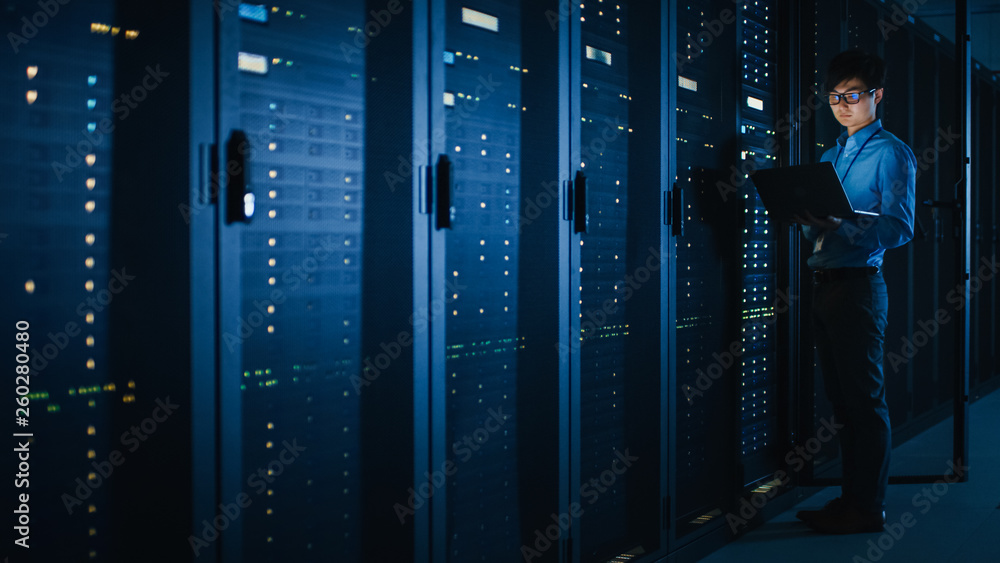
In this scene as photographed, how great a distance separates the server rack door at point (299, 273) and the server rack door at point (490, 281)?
0.09 meters

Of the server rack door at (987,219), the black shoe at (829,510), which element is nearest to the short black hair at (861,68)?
the black shoe at (829,510)

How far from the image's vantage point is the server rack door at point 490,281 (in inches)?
62.6

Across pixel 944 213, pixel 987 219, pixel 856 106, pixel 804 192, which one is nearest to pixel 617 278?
pixel 804 192

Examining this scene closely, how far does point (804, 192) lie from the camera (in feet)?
7.70

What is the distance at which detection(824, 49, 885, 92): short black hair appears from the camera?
249cm

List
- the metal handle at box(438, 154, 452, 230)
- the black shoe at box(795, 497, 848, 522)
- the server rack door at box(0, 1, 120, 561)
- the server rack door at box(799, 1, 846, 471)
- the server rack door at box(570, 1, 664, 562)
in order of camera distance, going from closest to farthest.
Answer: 1. the server rack door at box(0, 1, 120, 561)
2. the metal handle at box(438, 154, 452, 230)
3. the server rack door at box(570, 1, 664, 562)
4. the black shoe at box(795, 497, 848, 522)
5. the server rack door at box(799, 1, 846, 471)

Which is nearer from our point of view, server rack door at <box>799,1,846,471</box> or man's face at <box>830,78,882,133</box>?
man's face at <box>830,78,882,133</box>

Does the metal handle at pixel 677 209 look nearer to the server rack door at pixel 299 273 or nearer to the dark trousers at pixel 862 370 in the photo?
the dark trousers at pixel 862 370

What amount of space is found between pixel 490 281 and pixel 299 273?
509 mm

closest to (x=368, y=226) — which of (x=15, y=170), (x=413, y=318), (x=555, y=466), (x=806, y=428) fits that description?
(x=413, y=318)

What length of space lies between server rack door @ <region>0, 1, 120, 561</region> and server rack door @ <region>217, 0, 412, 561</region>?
18 cm

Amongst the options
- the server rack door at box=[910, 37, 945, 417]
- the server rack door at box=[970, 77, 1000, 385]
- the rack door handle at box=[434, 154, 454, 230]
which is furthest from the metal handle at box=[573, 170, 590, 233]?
the server rack door at box=[970, 77, 1000, 385]

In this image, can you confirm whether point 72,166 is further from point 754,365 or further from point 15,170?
point 754,365

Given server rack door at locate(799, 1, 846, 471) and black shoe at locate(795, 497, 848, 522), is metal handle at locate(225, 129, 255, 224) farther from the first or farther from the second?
server rack door at locate(799, 1, 846, 471)
